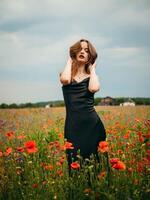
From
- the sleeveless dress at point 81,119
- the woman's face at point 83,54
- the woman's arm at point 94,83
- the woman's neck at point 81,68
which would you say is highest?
the woman's face at point 83,54

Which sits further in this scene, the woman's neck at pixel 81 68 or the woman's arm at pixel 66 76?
the woman's neck at pixel 81 68

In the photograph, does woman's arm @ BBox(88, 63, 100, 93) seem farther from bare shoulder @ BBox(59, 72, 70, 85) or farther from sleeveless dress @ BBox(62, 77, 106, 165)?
bare shoulder @ BBox(59, 72, 70, 85)

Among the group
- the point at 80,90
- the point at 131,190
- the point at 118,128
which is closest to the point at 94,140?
the point at 80,90

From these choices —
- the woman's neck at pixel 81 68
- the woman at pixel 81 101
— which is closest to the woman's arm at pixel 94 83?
the woman at pixel 81 101

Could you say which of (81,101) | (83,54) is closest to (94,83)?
(81,101)

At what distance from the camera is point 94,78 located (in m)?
3.71

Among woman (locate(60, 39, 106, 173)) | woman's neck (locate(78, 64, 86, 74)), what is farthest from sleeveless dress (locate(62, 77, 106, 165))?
woman's neck (locate(78, 64, 86, 74))

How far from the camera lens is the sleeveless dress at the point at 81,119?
12.3ft

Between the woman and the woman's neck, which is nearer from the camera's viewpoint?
the woman

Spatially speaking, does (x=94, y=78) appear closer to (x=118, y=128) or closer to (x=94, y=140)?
(x=94, y=140)

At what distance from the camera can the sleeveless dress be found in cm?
375

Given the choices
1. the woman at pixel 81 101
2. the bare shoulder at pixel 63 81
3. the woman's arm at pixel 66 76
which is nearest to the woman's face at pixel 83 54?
the woman at pixel 81 101

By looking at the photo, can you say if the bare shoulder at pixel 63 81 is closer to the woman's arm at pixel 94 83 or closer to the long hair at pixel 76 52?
the long hair at pixel 76 52

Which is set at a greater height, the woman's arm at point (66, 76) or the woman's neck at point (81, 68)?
the woman's neck at point (81, 68)
